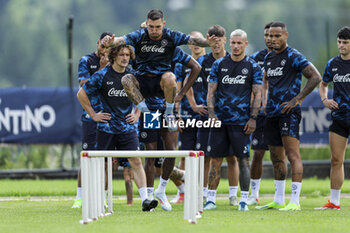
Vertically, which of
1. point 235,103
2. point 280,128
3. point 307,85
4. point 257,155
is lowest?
point 257,155

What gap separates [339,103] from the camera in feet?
36.5

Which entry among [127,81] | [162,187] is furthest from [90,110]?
[162,187]

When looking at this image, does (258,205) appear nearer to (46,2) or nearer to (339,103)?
(339,103)

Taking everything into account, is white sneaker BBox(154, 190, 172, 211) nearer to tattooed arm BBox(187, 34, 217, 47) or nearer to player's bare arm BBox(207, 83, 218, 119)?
player's bare arm BBox(207, 83, 218, 119)

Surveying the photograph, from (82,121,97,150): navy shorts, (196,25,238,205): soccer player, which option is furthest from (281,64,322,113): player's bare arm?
(82,121,97,150): navy shorts

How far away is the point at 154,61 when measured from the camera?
10.6 metres

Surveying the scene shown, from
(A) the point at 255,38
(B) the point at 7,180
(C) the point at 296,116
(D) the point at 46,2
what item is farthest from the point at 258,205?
(D) the point at 46,2

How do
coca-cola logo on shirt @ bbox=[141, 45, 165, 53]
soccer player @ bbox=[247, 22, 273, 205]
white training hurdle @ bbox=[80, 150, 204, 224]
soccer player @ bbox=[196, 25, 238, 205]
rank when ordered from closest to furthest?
white training hurdle @ bbox=[80, 150, 204, 224]
coca-cola logo on shirt @ bbox=[141, 45, 165, 53]
soccer player @ bbox=[196, 25, 238, 205]
soccer player @ bbox=[247, 22, 273, 205]

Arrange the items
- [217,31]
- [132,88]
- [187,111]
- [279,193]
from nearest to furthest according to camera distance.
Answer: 1. [132,88]
2. [279,193]
3. [217,31]
4. [187,111]

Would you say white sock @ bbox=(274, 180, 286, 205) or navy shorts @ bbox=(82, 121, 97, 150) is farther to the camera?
navy shorts @ bbox=(82, 121, 97, 150)

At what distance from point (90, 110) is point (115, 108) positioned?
463 mm

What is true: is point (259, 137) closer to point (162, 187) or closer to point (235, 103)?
point (235, 103)

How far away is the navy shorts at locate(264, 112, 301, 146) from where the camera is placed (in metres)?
11.1

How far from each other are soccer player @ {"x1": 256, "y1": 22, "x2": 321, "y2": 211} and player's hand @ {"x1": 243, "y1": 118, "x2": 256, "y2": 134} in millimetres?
381
